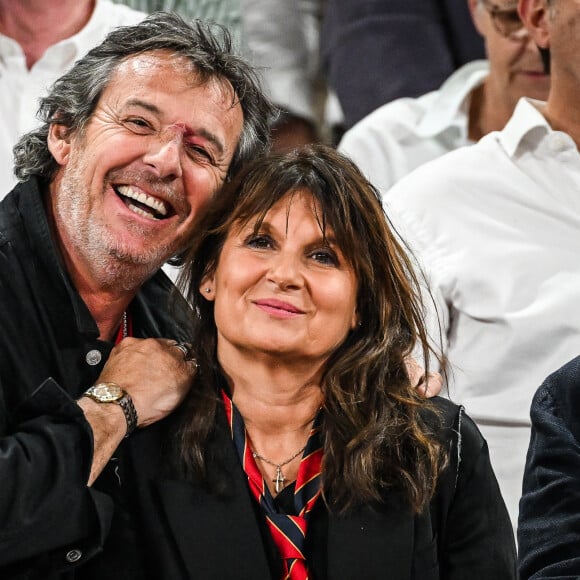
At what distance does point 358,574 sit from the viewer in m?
1.72

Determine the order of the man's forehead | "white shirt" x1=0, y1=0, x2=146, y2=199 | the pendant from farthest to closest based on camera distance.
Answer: "white shirt" x1=0, y1=0, x2=146, y2=199, the man's forehead, the pendant

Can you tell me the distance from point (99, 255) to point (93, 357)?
6.8 inches

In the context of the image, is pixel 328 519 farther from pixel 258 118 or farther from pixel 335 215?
pixel 258 118

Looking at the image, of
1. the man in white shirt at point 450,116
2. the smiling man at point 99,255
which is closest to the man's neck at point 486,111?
the man in white shirt at point 450,116

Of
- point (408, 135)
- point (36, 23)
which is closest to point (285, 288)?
point (408, 135)

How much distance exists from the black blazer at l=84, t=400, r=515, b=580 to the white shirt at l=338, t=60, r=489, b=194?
1216 millimetres

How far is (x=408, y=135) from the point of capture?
9.65ft

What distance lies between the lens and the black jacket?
5.17 ft

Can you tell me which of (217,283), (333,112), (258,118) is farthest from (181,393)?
(333,112)

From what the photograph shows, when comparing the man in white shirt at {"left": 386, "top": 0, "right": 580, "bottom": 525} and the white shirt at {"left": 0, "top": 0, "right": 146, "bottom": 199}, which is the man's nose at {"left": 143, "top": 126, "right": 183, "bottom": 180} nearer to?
the man in white shirt at {"left": 386, "top": 0, "right": 580, "bottom": 525}

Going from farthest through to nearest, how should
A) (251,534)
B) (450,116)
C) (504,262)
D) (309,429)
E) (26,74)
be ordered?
(450,116), (26,74), (504,262), (309,429), (251,534)

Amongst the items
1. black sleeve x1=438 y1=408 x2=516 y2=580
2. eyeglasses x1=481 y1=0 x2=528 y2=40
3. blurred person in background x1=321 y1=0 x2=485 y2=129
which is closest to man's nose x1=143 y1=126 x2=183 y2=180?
black sleeve x1=438 y1=408 x2=516 y2=580

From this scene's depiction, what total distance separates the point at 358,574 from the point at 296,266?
0.44m

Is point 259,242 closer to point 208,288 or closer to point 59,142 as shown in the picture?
point 208,288
